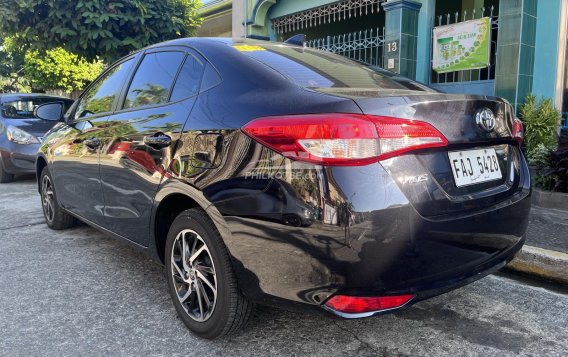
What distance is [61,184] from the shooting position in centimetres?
406

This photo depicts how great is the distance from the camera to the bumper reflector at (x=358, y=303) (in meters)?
1.87

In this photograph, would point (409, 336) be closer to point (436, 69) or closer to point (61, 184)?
point (61, 184)

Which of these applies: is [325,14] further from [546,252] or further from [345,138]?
[345,138]

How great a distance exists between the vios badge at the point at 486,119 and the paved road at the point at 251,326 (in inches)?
43.5

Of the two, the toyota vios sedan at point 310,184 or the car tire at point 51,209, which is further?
the car tire at point 51,209

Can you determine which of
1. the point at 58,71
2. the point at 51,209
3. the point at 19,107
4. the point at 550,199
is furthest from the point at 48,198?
the point at 58,71

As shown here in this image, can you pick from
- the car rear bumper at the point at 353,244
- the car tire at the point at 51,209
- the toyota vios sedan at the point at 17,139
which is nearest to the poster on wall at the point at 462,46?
the car rear bumper at the point at 353,244

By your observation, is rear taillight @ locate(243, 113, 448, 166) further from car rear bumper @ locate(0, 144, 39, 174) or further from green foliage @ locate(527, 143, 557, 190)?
car rear bumper @ locate(0, 144, 39, 174)

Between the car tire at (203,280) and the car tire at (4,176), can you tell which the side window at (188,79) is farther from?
the car tire at (4,176)

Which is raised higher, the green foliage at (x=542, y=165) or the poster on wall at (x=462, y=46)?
the poster on wall at (x=462, y=46)

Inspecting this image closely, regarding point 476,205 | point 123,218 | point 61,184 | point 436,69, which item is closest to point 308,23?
point 436,69

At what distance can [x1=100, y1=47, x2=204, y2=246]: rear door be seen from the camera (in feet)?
8.48

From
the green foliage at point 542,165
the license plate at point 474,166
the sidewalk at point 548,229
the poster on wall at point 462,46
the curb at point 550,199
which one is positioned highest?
the poster on wall at point 462,46

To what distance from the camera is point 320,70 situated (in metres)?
2.52
